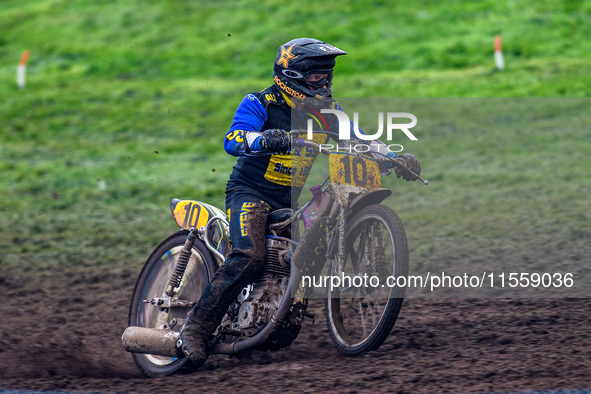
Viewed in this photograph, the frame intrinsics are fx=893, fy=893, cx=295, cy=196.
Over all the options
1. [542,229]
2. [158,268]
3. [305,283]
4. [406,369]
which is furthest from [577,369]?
[542,229]

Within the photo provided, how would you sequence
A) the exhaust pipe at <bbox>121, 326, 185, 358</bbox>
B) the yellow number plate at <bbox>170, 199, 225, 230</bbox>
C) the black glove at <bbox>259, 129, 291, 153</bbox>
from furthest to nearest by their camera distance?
the yellow number plate at <bbox>170, 199, 225, 230</bbox> < the exhaust pipe at <bbox>121, 326, 185, 358</bbox> < the black glove at <bbox>259, 129, 291, 153</bbox>

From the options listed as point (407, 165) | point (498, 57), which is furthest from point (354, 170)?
point (498, 57)

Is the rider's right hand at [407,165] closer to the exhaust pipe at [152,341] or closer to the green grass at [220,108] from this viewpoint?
the exhaust pipe at [152,341]

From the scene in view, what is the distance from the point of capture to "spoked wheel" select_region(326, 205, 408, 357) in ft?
18.2

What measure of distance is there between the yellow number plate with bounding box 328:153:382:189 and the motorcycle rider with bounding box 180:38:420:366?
11.5 inches

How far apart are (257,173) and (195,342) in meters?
1.27

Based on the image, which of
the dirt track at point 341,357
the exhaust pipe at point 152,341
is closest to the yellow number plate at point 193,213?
the exhaust pipe at point 152,341

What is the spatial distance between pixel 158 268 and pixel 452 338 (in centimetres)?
239

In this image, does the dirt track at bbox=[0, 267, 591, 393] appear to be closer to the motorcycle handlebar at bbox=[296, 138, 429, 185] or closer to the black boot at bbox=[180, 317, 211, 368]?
the black boot at bbox=[180, 317, 211, 368]

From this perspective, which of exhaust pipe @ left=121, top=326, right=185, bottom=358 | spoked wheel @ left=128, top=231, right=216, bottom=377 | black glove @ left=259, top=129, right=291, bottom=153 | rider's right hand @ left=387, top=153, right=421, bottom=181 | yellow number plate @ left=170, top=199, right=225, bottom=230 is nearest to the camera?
black glove @ left=259, top=129, right=291, bottom=153

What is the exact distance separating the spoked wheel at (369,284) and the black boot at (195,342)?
0.91 metres

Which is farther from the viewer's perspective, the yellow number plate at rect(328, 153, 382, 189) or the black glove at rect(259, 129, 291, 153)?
the yellow number plate at rect(328, 153, 382, 189)

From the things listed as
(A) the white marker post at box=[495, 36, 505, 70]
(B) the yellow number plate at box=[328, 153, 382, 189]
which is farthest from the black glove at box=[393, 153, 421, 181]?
(A) the white marker post at box=[495, 36, 505, 70]

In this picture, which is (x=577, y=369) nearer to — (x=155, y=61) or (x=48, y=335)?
(x=48, y=335)
